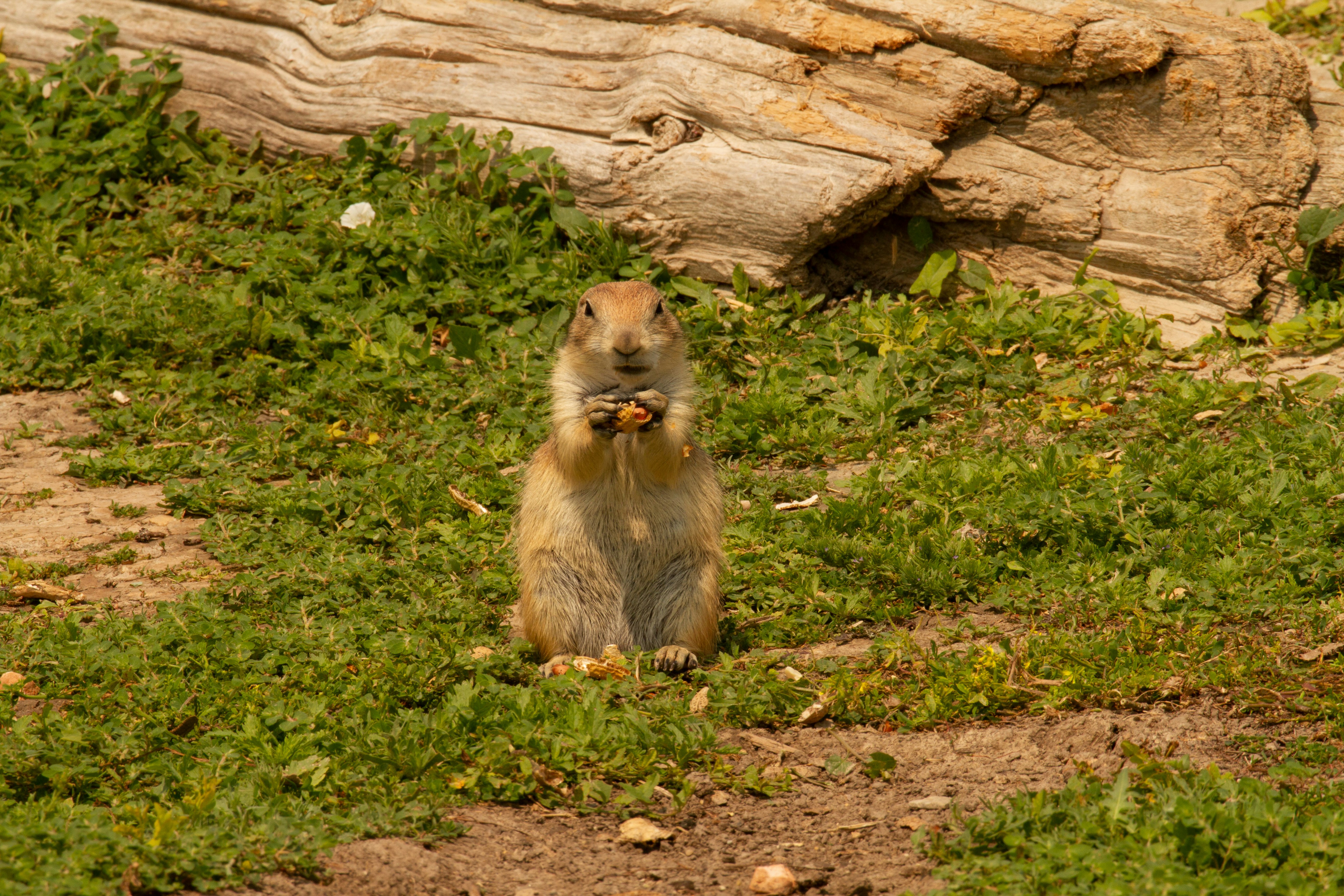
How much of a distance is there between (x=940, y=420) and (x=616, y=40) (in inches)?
144

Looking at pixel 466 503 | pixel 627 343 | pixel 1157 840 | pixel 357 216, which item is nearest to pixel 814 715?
pixel 1157 840

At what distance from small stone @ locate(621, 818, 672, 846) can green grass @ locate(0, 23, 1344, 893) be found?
0.36ft

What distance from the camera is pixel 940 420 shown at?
755 centimetres

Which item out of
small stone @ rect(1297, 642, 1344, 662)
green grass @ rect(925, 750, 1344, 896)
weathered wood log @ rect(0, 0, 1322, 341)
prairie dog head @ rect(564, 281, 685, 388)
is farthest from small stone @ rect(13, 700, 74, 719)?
weathered wood log @ rect(0, 0, 1322, 341)

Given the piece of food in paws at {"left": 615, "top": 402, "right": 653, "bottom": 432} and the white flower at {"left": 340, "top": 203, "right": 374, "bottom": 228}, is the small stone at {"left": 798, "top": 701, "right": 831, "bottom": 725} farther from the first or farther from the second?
the white flower at {"left": 340, "top": 203, "right": 374, "bottom": 228}

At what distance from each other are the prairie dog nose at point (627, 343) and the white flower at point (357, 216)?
4056 millimetres

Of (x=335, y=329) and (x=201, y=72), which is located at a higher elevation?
(x=201, y=72)

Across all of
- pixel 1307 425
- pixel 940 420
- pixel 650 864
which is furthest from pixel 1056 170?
pixel 650 864

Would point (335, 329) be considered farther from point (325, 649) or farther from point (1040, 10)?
point (1040, 10)

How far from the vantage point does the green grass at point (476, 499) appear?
4.28 m

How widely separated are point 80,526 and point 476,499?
2.08m

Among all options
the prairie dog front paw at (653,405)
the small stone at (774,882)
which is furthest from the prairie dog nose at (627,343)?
the small stone at (774,882)

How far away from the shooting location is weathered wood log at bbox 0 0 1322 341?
319 inches

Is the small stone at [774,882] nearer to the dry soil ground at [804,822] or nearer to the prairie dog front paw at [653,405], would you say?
the dry soil ground at [804,822]
